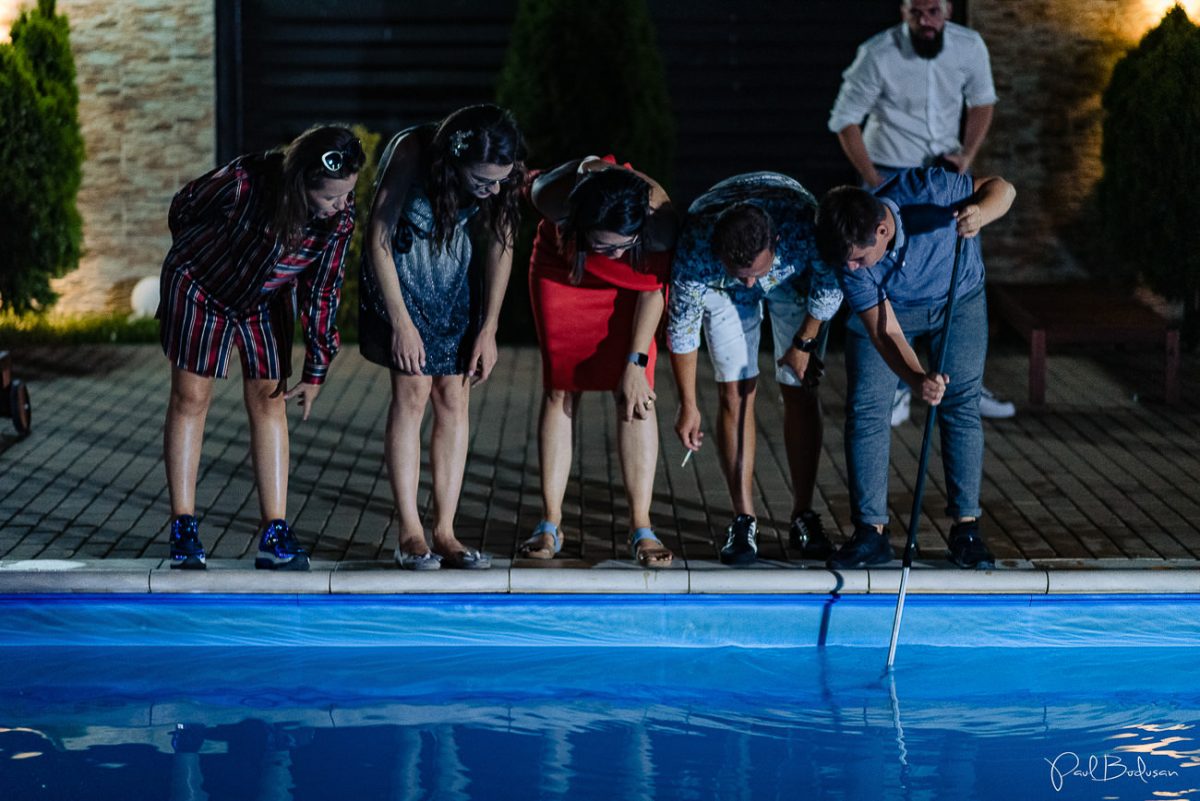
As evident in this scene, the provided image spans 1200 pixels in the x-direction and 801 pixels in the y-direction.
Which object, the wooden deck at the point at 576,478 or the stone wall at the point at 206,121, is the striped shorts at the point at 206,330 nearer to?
the wooden deck at the point at 576,478

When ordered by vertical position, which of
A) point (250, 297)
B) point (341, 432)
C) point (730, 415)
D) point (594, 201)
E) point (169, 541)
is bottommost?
point (341, 432)

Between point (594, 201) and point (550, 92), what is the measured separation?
15.3 feet

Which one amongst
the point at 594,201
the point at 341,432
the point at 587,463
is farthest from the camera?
the point at 341,432

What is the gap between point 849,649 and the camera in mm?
4492

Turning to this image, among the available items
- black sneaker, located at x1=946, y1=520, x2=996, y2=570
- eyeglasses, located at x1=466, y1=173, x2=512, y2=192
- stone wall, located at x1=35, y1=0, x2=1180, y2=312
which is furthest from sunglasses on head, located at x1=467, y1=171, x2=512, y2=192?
stone wall, located at x1=35, y1=0, x2=1180, y2=312

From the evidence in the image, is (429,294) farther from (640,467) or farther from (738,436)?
(738,436)

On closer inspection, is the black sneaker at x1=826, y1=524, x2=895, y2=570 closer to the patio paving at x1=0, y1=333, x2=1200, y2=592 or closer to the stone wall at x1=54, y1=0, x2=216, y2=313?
the patio paving at x1=0, y1=333, x2=1200, y2=592

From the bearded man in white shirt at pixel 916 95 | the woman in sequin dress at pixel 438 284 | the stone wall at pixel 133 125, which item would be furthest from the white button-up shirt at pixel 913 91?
the stone wall at pixel 133 125

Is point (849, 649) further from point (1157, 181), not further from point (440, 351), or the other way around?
point (1157, 181)

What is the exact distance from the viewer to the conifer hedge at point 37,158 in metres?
8.77

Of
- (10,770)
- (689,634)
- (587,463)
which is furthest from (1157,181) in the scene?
(10,770)

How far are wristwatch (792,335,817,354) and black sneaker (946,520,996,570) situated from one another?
67cm

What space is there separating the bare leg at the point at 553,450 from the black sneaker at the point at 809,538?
708mm

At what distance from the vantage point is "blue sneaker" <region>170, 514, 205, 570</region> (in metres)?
4.53
